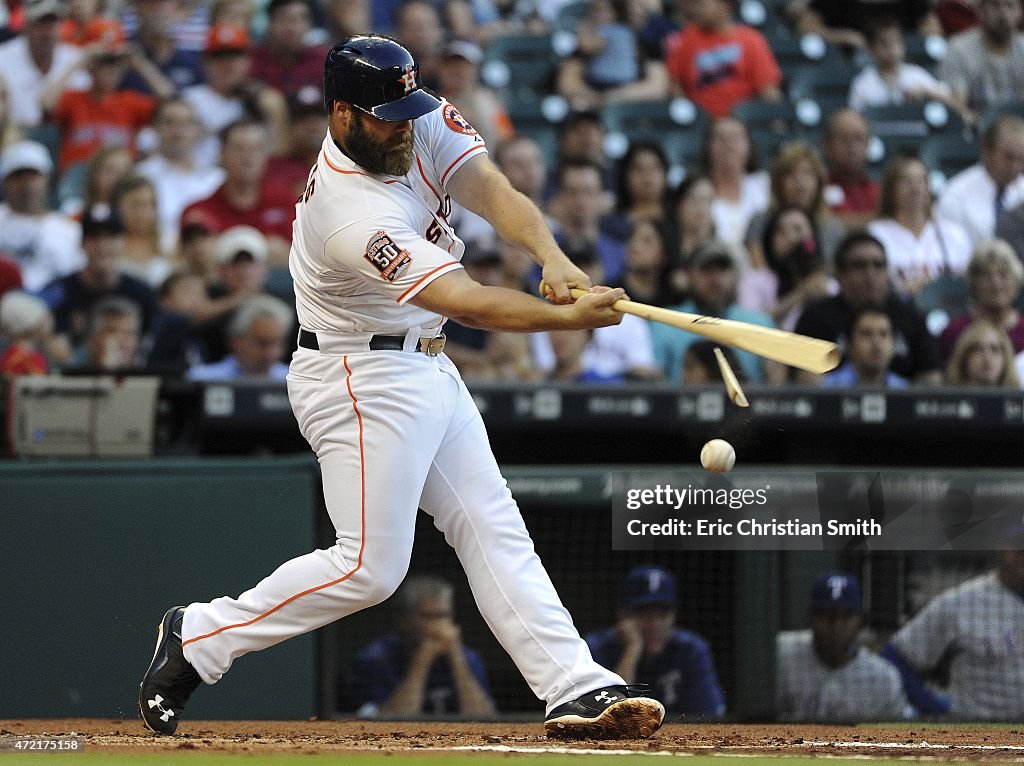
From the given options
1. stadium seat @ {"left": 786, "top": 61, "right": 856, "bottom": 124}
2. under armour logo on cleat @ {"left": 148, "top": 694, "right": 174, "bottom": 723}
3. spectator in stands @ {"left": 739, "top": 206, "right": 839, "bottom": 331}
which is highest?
stadium seat @ {"left": 786, "top": 61, "right": 856, "bottom": 124}

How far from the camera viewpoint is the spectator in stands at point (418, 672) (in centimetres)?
506

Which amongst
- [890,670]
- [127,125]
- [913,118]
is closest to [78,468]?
[890,670]

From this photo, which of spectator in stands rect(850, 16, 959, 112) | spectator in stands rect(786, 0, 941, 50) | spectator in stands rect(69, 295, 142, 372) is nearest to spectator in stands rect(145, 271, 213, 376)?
spectator in stands rect(69, 295, 142, 372)

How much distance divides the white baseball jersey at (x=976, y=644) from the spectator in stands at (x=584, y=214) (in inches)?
106

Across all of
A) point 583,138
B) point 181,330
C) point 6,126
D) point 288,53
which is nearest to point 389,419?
point 181,330

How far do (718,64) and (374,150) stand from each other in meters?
5.24

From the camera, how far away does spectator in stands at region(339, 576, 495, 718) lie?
5062 millimetres

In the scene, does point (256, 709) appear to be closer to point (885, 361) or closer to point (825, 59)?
point (885, 361)

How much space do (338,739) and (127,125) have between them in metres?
4.62

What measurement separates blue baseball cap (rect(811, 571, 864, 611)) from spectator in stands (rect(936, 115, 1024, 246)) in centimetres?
298

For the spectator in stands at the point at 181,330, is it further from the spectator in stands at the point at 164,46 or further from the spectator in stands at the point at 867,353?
the spectator in stands at the point at 867,353

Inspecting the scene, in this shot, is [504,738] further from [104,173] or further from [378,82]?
[104,173]

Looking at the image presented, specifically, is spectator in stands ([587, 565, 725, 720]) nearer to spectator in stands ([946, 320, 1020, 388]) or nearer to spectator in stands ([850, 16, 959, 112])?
spectator in stands ([946, 320, 1020, 388])

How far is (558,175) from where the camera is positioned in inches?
297
